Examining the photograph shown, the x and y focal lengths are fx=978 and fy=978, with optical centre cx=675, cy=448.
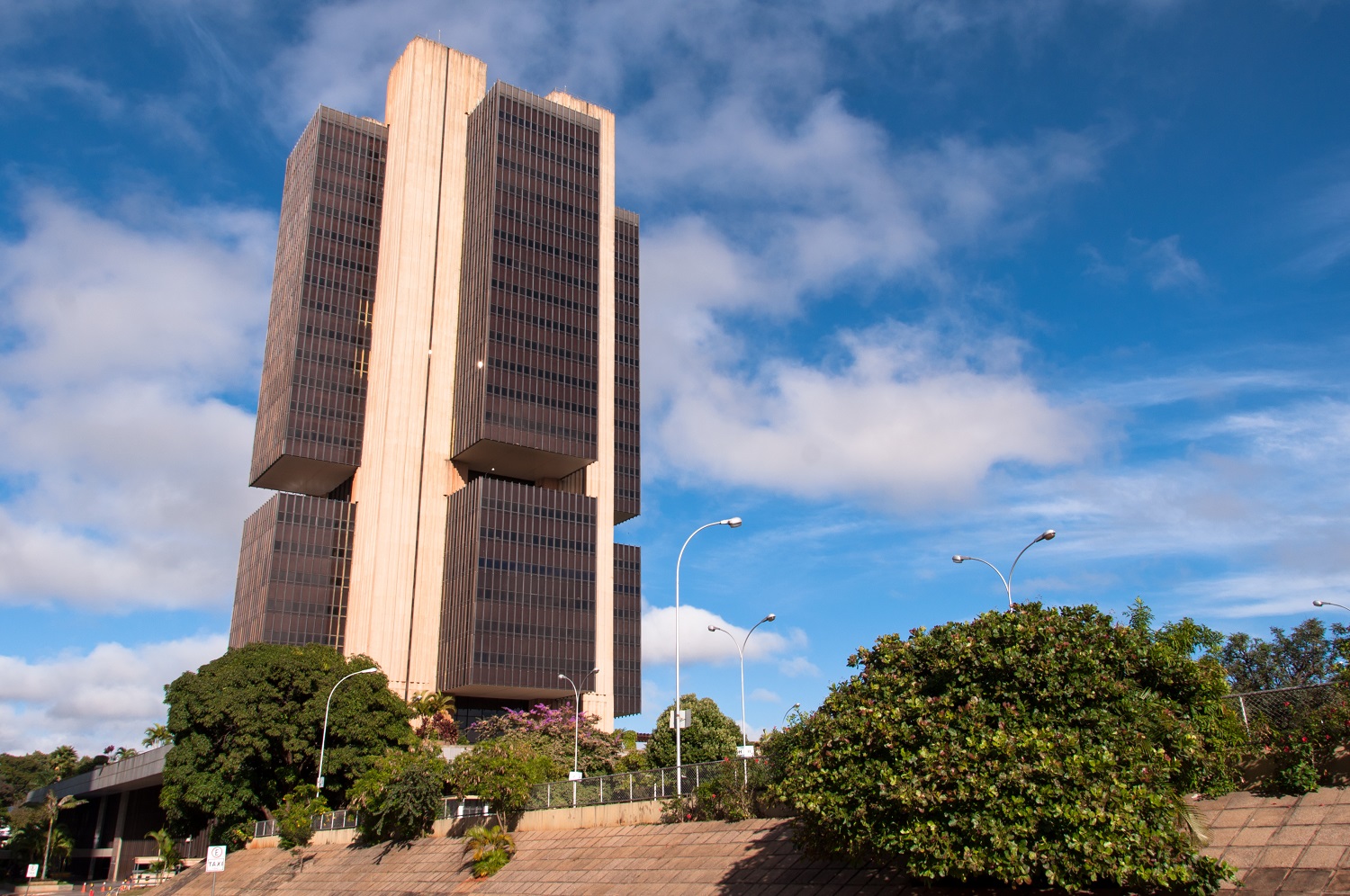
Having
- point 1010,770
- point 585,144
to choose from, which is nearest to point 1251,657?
point 1010,770

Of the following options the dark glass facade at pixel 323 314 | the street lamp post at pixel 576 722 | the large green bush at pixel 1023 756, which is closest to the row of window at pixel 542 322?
the dark glass facade at pixel 323 314

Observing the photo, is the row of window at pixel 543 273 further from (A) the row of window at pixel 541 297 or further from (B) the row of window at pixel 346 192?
(B) the row of window at pixel 346 192

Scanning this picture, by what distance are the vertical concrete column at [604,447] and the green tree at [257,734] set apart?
119 ft

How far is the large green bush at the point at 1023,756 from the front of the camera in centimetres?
1809

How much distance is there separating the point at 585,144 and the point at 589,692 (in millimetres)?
65097

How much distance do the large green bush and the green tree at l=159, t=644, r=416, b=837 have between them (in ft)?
172

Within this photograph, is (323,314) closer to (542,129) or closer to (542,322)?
(542,322)

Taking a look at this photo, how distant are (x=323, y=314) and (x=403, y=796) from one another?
7469cm

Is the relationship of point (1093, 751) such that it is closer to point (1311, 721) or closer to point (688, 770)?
point (1311, 721)

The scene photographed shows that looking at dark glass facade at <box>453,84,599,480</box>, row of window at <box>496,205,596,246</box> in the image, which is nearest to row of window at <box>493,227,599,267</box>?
dark glass facade at <box>453,84,599,480</box>

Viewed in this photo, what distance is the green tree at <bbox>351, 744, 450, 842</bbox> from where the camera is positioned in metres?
45.4

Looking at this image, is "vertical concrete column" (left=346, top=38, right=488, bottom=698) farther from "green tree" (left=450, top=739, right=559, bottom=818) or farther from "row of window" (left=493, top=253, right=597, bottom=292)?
→ "green tree" (left=450, top=739, right=559, bottom=818)

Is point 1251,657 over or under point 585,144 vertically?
under

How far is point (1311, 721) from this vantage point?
20.2m
